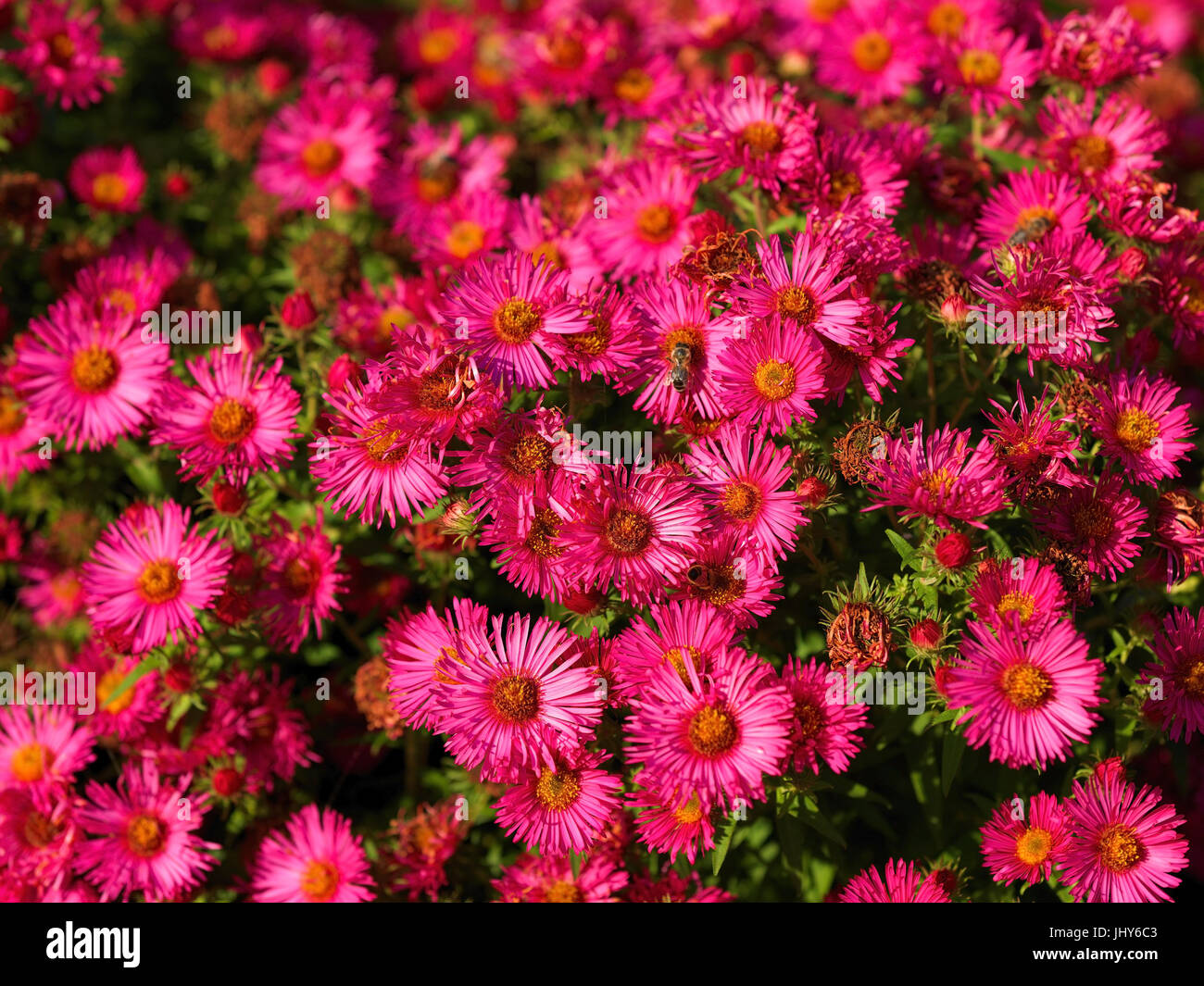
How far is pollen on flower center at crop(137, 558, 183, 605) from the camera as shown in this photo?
111 inches

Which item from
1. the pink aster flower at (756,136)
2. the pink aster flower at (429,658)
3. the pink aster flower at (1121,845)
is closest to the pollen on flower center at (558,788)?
the pink aster flower at (429,658)

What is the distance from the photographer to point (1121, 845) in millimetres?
2396

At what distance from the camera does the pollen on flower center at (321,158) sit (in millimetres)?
4105

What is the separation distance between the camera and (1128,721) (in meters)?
2.63

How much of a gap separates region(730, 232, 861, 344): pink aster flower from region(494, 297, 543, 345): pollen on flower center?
0.50 meters

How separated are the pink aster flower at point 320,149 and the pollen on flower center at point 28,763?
7.50 feet

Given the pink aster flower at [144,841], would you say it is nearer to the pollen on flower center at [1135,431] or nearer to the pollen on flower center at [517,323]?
the pollen on flower center at [517,323]

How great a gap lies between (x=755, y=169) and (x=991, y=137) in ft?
4.37

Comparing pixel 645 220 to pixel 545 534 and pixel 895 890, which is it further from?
pixel 895 890

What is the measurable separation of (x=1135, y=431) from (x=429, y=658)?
1.93 meters

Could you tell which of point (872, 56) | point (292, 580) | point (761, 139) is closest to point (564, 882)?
point (292, 580)
